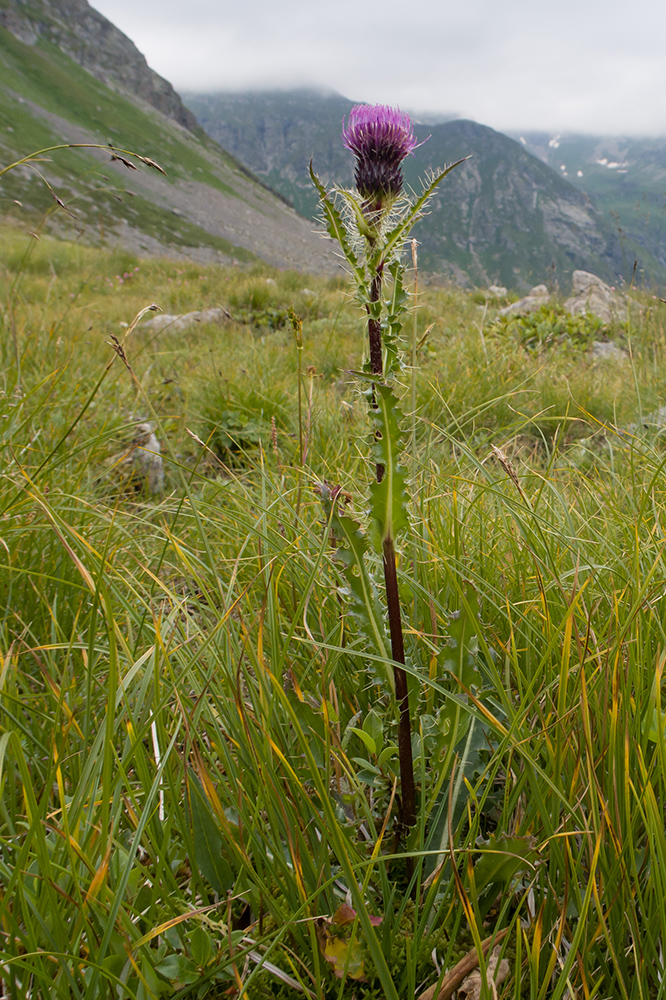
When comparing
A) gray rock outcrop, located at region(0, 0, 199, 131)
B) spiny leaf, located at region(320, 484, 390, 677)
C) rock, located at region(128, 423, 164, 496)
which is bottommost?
rock, located at region(128, 423, 164, 496)

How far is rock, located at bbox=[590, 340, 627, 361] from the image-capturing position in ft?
20.4

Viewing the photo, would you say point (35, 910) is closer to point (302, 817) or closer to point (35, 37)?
point (302, 817)

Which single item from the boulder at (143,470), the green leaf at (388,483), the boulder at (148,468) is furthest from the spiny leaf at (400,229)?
the boulder at (148,468)

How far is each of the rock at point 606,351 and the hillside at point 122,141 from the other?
53209mm

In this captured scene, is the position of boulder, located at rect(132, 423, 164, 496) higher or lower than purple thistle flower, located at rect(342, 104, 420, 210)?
lower

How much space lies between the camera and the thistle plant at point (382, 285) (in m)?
0.85

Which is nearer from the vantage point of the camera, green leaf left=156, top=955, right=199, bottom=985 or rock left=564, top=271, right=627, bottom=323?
green leaf left=156, top=955, right=199, bottom=985

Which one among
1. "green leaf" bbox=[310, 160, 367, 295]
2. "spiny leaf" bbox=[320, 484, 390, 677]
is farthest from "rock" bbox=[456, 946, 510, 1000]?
"green leaf" bbox=[310, 160, 367, 295]

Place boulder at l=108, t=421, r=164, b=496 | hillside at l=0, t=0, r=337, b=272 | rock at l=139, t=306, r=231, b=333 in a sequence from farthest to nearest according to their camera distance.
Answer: hillside at l=0, t=0, r=337, b=272
rock at l=139, t=306, r=231, b=333
boulder at l=108, t=421, r=164, b=496

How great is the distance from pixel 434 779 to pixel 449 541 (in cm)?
78

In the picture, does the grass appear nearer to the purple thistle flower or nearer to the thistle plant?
the thistle plant

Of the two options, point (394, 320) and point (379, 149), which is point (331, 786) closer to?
point (394, 320)

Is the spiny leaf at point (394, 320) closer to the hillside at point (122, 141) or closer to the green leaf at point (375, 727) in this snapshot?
the green leaf at point (375, 727)

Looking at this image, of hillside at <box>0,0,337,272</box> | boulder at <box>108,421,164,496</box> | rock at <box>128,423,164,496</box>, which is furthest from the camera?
hillside at <box>0,0,337,272</box>
